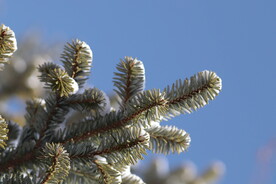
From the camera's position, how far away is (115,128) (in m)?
1.50

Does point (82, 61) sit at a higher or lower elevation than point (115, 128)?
higher

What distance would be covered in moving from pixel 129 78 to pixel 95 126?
0.21m

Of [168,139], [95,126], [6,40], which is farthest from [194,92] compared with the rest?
[6,40]

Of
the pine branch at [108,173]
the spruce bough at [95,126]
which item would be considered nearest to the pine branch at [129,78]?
the spruce bough at [95,126]

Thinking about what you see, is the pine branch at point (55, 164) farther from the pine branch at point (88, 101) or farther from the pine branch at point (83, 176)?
the pine branch at point (88, 101)

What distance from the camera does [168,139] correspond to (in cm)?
158

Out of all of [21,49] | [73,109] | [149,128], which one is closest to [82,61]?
[73,109]

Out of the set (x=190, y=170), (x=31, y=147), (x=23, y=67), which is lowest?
(x=31, y=147)

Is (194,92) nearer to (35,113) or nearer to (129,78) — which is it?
(129,78)

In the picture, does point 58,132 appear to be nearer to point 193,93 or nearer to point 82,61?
point 82,61

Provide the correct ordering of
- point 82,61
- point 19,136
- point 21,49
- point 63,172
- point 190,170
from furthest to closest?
point 21,49 → point 190,170 → point 19,136 → point 82,61 → point 63,172

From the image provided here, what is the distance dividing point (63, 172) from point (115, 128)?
27cm

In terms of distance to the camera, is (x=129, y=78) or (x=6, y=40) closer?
(x=6, y=40)

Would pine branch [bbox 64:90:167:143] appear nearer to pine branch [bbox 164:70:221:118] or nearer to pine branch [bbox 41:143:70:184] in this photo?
pine branch [bbox 164:70:221:118]
